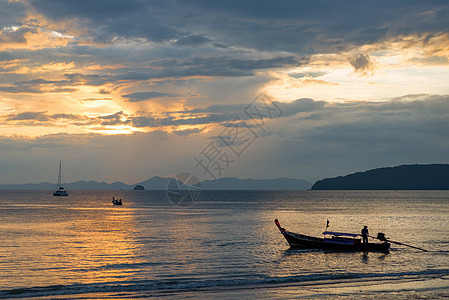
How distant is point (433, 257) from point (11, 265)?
4056 cm

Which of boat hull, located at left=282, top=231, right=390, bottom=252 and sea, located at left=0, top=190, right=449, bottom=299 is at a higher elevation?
boat hull, located at left=282, top=231, right=390, bottom=252

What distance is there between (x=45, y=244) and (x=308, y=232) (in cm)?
4027

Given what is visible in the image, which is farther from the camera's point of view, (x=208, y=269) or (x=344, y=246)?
(x=344, y=246)

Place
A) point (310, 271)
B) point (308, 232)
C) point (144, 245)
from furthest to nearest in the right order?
point (308, 232)
point (144, 245)
point (310, 271)

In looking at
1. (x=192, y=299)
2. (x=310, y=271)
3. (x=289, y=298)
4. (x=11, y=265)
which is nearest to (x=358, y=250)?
(x=310, y=271)

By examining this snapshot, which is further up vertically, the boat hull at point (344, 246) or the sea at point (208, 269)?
the boat hull at point (344, 246)

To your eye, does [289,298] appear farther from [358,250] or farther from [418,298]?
[358,250]

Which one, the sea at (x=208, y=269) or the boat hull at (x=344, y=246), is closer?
the sea at (x=208, y=269)

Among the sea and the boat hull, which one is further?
the boat hull

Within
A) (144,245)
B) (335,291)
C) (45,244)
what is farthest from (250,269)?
(45,244)

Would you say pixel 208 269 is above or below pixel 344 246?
below

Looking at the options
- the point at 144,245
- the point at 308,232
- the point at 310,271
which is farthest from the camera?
the point at 308,232

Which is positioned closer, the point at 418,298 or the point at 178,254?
the point at 418,298

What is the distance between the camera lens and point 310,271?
3728 centimetres
